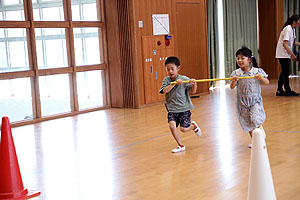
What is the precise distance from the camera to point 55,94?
296 inches

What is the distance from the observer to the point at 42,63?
24.2 ft

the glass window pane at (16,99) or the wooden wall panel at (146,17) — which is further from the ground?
the wooden wall panel at (146,17)

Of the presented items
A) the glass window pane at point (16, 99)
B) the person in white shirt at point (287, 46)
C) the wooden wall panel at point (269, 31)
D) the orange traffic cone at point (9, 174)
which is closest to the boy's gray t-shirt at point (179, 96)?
the orange traffic cone at point (9, 174)

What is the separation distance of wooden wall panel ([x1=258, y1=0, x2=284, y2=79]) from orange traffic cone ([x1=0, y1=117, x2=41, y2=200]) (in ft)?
29.5

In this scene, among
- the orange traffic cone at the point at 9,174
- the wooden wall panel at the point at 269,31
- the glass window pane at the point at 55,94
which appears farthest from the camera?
the wooden wall panel at the point at 269,31

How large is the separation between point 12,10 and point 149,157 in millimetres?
3716

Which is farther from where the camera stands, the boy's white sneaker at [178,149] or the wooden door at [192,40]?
the wooden door at [192,40]

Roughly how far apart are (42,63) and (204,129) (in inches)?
121

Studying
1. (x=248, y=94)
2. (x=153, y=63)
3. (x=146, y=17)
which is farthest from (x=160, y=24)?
(x=248, y=94)

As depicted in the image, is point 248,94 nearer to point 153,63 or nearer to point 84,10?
point 153,63

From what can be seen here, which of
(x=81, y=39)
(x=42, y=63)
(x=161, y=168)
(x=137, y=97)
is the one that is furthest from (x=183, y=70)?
(x=161, y=168)

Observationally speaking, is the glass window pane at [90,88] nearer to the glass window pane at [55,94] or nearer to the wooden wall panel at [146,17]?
the glass window pane at [55,94]

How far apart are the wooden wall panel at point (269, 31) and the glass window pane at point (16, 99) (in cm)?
661

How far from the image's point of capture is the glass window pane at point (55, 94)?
24.3 ft
